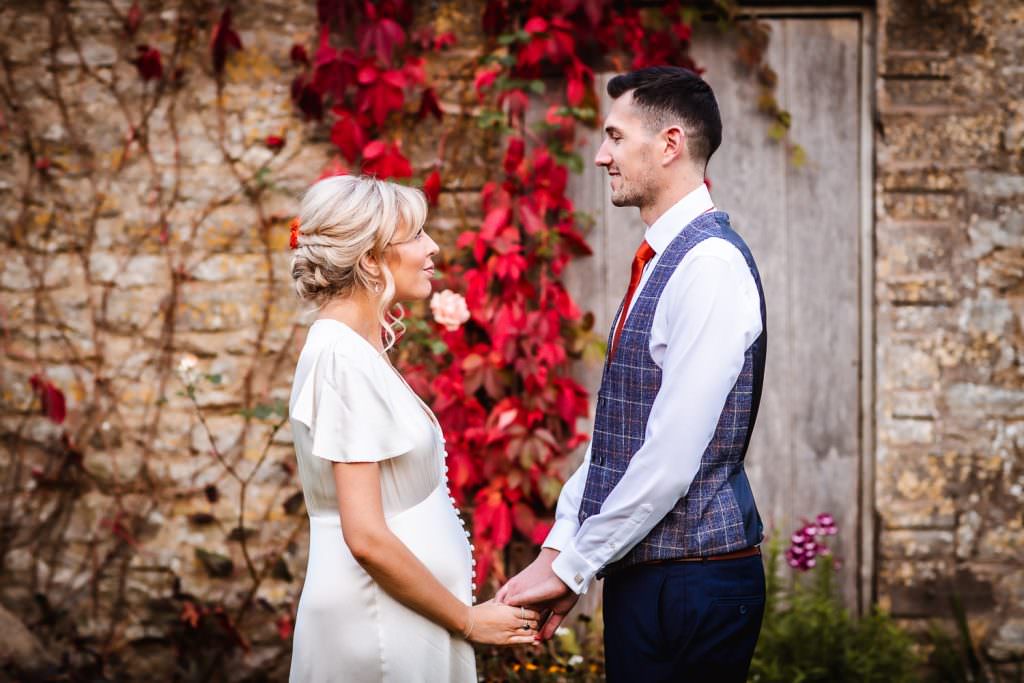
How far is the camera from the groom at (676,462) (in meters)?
1.95

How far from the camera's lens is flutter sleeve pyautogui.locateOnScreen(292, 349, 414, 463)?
72.7 inches

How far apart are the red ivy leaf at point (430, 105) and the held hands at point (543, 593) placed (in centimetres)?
203

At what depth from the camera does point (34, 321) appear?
3.78m

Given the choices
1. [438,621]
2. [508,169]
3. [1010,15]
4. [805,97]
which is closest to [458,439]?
[508,169]

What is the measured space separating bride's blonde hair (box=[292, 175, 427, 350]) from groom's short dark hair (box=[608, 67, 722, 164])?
2.08ft

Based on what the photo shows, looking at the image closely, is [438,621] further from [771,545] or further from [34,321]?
[34,321]

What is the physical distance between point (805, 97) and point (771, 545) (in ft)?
5.89

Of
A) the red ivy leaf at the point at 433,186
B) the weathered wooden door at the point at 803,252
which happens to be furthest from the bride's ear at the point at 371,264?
the weathered wooden door at the point at 803,252

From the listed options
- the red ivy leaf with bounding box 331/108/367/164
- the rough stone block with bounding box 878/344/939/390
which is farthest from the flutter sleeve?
the rough stone block with bounding box 878/344/939/390

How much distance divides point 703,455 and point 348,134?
2.20m

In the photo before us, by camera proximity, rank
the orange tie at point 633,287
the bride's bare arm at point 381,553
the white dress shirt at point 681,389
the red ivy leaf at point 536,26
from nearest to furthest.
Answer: the bride's bare arm at point 381,553 < the white dress shirt at point 681,389 < the orange tie at point 633,287 < the red ivy leaf at point 536,26

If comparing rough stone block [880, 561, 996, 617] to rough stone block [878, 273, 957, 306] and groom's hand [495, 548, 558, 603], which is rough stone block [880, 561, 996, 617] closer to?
rough stone block [878, 273, 957, 306]

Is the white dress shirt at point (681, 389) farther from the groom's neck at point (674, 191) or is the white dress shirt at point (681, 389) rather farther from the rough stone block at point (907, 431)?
the rough stone block at point (907, 431)

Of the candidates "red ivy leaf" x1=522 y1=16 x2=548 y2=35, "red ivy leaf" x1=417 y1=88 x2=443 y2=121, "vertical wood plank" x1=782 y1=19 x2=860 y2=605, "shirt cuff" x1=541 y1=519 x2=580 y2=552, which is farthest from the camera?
"vertical wood plank" x1=782 y1=19 x2=860 y2=605
